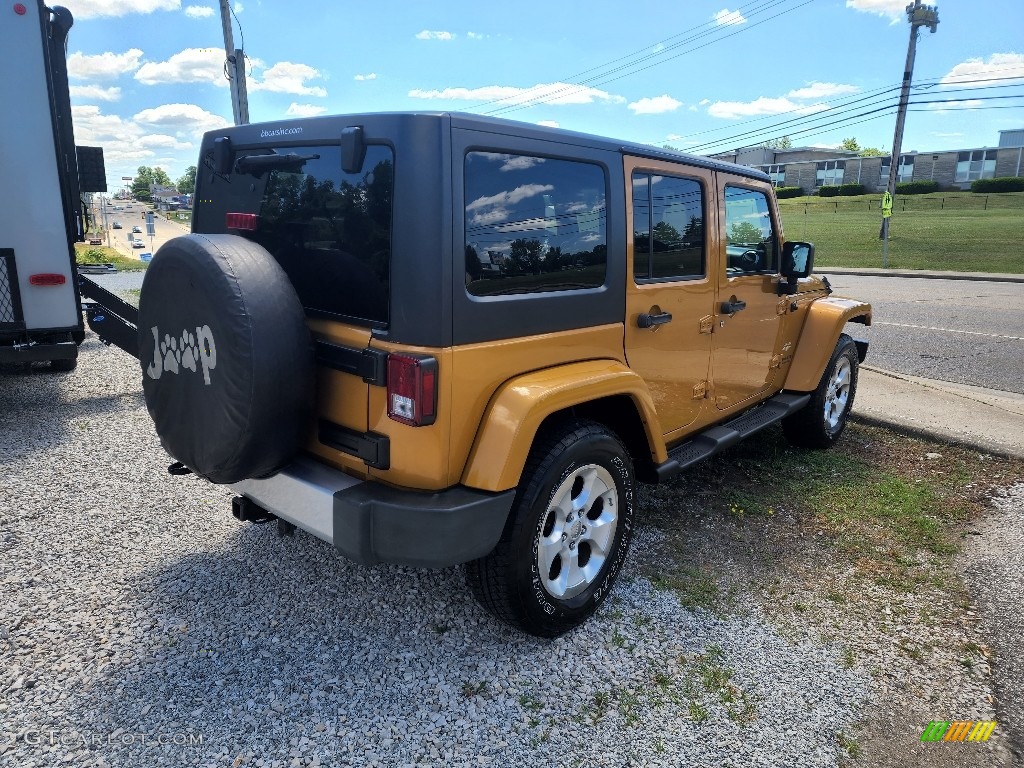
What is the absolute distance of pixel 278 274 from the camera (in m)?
2.54

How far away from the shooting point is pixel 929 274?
20.0 metres

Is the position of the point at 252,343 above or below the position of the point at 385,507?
above

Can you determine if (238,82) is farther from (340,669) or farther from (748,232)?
(340,669)

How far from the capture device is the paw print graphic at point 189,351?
100 inches

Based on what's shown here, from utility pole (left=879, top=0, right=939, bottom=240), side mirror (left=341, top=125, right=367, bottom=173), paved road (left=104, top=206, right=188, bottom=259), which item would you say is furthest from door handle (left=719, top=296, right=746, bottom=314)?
utility pole (left=879, top=0, right=939, bottom=240)

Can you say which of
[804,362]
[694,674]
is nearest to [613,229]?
[694,674]

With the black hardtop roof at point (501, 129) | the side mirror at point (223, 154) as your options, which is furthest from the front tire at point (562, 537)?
the side mirror at point (223, 154)

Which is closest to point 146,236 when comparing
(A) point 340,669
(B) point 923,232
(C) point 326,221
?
(B) point 923,232

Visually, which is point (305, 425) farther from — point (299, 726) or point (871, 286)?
point (871, 286)

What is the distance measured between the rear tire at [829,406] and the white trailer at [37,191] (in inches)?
221

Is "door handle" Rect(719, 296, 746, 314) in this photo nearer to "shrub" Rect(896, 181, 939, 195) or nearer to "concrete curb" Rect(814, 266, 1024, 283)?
"concrete curb" Rect(814, 266, 1024, 283)

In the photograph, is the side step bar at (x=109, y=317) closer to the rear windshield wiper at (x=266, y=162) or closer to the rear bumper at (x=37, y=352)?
the rear bumper at (x=37, y=352)

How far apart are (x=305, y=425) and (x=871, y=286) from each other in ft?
59.2

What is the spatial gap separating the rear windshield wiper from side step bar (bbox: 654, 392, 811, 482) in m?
2.11
